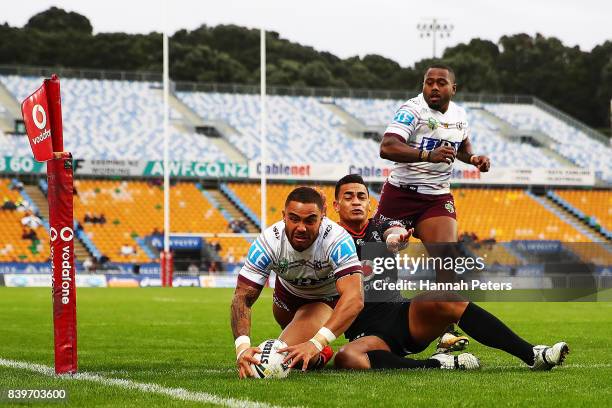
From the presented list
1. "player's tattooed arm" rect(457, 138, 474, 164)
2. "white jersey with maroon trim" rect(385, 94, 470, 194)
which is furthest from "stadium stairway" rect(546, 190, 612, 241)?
"white jersey with maroon trim" rect(385, 94, 470, 194)

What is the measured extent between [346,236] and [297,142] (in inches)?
1878

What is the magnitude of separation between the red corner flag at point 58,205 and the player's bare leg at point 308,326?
1.62 m

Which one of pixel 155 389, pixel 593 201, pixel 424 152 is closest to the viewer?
pixel 155 389

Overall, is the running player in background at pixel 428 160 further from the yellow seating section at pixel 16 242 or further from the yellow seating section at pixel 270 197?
the yellow seating section at pixel 270 197

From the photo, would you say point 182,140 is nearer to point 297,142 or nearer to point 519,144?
point 297,142

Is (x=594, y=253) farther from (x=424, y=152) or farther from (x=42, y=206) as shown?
(x=42, y=206)

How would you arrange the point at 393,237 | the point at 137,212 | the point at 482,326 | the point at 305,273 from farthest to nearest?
the point at 137,212 < the point at 393,237 < the point at 482,326 < the point at 305,273

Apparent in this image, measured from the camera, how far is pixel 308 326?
26.4ft

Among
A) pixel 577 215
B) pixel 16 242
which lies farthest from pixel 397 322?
pixel 577 215

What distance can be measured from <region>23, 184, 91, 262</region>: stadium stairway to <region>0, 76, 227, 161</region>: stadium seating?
2814 mm

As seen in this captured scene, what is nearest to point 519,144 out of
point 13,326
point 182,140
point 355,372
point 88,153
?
point 182,140

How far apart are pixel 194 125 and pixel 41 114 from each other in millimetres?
47019

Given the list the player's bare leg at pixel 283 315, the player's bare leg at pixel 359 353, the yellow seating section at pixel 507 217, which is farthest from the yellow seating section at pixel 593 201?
the player's bare leg at pixel 359 353

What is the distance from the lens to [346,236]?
7.56 meters
